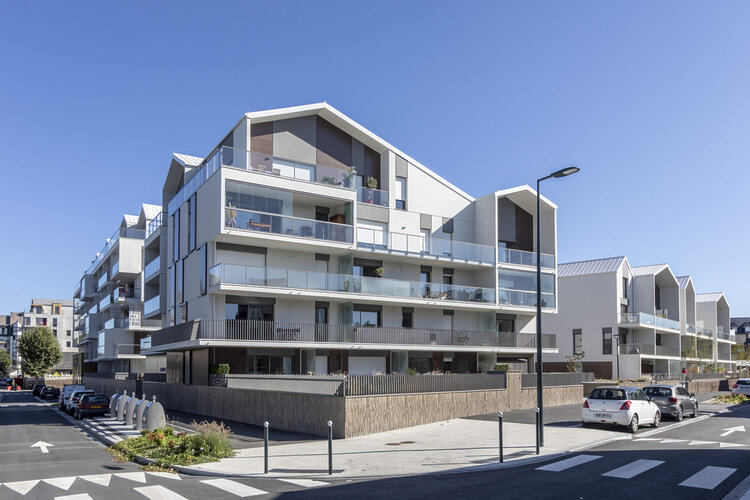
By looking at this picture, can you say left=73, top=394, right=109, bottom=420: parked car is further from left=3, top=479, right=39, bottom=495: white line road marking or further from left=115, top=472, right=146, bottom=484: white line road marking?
left=3, top=479, right=39, bottom=495: white line road marking

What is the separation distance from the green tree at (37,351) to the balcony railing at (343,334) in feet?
178

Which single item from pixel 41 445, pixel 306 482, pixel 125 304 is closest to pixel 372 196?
pixel 41 445

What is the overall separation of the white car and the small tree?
27.4 meters

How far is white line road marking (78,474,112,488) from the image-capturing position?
13406mm

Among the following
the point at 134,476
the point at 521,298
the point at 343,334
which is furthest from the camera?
the point at 521,298

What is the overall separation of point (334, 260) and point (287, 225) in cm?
417

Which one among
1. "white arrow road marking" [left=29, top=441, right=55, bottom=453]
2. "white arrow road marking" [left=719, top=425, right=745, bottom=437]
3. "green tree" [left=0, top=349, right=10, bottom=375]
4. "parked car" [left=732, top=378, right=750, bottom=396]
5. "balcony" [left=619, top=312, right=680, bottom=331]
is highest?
"balcony" [left=619, top=312, right=680, bottom=331]

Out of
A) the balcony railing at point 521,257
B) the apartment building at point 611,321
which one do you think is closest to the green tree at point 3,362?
the apartment building at point 611,321

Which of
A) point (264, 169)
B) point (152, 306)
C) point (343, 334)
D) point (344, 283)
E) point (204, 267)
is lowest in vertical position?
point (343, 334)

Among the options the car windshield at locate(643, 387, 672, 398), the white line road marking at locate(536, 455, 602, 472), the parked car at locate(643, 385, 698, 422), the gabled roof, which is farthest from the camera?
Result: the gabled roof

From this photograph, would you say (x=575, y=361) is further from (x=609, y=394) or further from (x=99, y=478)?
(x=99, y=478)

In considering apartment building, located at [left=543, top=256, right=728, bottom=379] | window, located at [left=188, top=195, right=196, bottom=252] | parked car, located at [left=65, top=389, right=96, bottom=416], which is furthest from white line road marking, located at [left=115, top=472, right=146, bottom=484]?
apartment building, located at [left=543, top=256, right=728, bottom=379]

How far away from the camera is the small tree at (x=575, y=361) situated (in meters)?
50.2

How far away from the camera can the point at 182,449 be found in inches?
644
